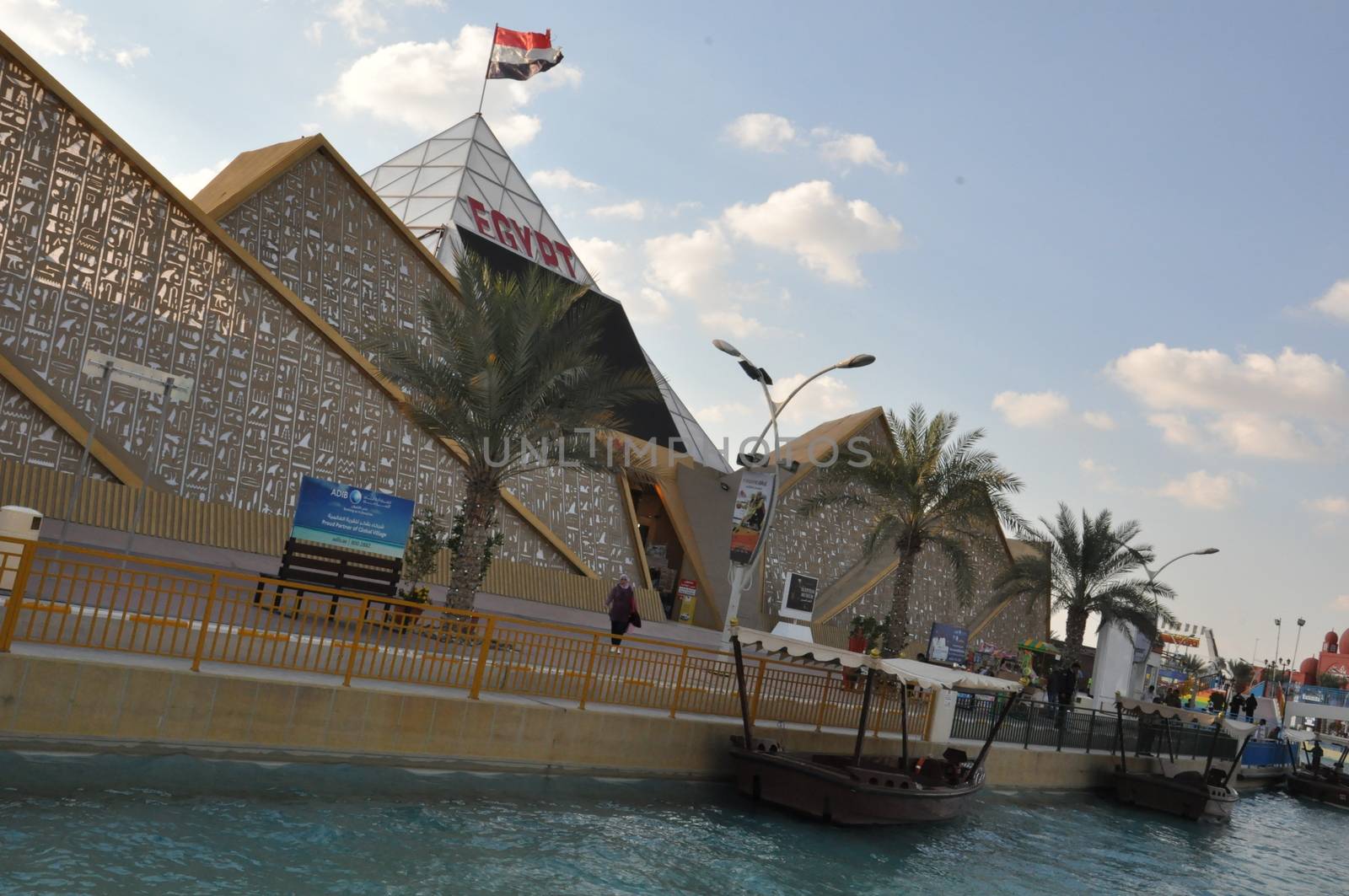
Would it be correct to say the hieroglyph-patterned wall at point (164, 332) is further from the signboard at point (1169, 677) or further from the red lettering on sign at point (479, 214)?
the signboard at point (1169, 677)

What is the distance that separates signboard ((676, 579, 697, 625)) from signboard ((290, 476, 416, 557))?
16.4 metres

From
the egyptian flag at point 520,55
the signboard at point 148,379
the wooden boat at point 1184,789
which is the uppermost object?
the egyptian flag at point 520,55

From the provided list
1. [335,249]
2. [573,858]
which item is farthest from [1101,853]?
[335,249]

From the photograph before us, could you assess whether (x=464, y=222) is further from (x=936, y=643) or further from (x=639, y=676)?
(x=639, y=676)

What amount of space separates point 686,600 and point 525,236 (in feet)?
43.5

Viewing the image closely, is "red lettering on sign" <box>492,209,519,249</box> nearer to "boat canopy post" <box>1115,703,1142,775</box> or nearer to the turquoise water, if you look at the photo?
"boat canopy post" <box>1115,703,1142,775</box>

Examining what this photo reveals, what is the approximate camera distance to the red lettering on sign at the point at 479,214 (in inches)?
1323

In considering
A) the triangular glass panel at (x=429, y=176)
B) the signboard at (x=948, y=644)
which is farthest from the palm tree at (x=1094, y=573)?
the triangular glass panel at (x=429, y=176)

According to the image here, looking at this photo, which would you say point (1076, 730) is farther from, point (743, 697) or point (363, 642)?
point (363, 642)

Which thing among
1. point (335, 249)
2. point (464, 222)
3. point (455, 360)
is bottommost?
point (455, 360)

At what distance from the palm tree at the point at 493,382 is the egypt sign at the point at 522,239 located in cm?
1766

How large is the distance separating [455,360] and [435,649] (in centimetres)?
571

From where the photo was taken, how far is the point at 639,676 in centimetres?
1354

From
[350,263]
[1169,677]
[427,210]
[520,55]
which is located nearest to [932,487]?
[350,263]
